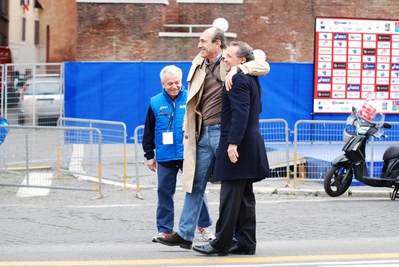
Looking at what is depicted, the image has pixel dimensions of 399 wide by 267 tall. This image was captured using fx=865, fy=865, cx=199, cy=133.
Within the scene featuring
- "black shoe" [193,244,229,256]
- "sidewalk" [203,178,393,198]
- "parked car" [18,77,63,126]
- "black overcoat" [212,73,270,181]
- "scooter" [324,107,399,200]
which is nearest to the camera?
"black overcoat" [212,73,270,181]

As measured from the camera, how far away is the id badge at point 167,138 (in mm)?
8758

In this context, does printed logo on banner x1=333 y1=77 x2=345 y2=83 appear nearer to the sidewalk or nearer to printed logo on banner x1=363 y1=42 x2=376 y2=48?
printed logo on banner x1=363 y1=42 x2=376 y2=48

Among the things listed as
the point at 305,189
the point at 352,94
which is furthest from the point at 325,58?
the point at 305,189

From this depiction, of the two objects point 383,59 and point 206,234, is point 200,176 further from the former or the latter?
point 383,59

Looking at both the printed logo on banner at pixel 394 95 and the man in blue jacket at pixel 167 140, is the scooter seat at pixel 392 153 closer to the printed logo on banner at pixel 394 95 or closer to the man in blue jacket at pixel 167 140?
the man in blue jacket at pixel 167 140

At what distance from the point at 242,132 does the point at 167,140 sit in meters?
1.40

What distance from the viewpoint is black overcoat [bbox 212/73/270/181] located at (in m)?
7.59

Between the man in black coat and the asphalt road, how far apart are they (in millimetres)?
→ 312

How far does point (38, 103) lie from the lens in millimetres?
22359

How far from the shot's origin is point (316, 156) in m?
14.4

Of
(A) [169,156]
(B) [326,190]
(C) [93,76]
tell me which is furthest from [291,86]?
(A) [169,156]

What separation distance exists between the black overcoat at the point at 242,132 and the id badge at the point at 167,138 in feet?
3.49

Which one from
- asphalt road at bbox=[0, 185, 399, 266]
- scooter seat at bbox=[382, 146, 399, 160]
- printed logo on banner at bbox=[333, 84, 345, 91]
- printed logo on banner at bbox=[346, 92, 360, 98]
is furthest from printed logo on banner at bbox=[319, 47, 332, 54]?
asphalt road at bbox=[0, 185, 399, 266]

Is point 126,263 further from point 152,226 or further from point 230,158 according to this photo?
point 152,226
